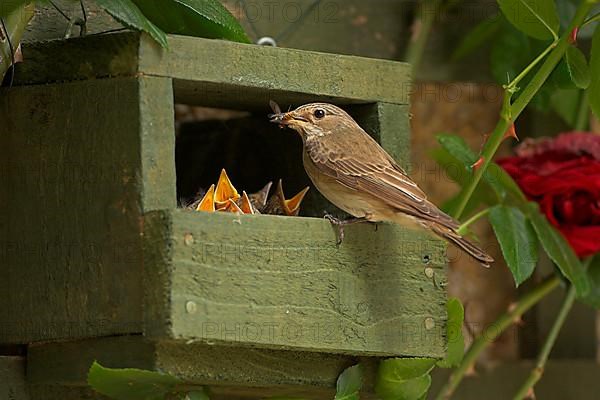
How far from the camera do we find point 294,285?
7.55 ft

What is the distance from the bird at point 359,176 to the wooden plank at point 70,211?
13.5 inches

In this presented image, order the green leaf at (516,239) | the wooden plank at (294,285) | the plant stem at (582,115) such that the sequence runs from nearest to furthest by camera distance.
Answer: the wooden plank at (294,285), the green leaf at (516,239), the plant stem at (582,115)

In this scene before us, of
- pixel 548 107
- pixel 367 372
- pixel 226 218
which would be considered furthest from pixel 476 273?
pixel 226 218

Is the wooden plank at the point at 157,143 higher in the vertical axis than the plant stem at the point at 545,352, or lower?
higher

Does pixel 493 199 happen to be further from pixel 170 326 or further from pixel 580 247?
pixel 170 326

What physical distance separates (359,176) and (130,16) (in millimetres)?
498

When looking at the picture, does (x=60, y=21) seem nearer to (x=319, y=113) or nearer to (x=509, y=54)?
(x=319, y=113)

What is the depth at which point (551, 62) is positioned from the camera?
253 centimetres

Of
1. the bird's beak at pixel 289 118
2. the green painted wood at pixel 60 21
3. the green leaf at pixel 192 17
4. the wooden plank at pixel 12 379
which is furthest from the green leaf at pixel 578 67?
the wooden plank at pixel 12 379

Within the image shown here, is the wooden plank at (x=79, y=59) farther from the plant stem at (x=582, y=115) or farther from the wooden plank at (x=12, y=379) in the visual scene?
the plant stem at (x=582, y=115)

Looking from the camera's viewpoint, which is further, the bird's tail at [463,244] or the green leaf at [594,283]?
the green leaf at [594,283]

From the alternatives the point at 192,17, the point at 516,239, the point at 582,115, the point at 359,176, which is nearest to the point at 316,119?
the point at 359,176

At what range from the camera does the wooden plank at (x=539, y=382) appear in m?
3.43

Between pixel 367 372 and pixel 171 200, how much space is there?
498 mm
